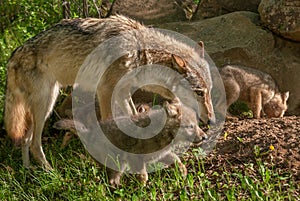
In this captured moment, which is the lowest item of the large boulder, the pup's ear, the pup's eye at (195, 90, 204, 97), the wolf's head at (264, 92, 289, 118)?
the wolf's head at (264, 92, 289, 118)

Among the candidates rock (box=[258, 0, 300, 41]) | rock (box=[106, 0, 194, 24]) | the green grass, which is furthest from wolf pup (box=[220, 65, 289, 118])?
rock (box=[106, 0, 194, 24])

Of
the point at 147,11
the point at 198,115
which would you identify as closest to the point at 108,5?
the point at 147,11

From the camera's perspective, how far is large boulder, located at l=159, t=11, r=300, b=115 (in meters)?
8.45

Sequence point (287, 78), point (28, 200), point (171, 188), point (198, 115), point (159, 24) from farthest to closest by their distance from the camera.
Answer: point (159, 24) < point (287, 78) < point (198, 115) < point (28, 200) < point (171, 188)

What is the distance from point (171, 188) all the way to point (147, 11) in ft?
15.7

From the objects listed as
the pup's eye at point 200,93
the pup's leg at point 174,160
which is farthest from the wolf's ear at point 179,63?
the pup's leg at point 174,160

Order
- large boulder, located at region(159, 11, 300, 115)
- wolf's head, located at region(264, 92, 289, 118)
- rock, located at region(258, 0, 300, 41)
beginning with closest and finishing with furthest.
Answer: wolf's head, located at region(264, 92, 289, 118) → rock, located at region(258, 0, 300, 41) → large boulder, located at region(159, 11, 300, 115)

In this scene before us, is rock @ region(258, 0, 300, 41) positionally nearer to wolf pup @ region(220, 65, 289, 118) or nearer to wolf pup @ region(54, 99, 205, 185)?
wolf pup @ region(220, 65, 289, 118)

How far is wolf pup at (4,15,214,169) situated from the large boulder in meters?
1.81

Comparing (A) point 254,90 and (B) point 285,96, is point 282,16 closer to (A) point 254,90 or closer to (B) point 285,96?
(B) point 285,96

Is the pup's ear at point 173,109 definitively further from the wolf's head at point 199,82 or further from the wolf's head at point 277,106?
the wolf's head at point 277,106

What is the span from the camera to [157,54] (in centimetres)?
647

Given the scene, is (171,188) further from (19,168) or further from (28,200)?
(19,168)

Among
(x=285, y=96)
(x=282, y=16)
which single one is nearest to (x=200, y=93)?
(x=285, y=96)
